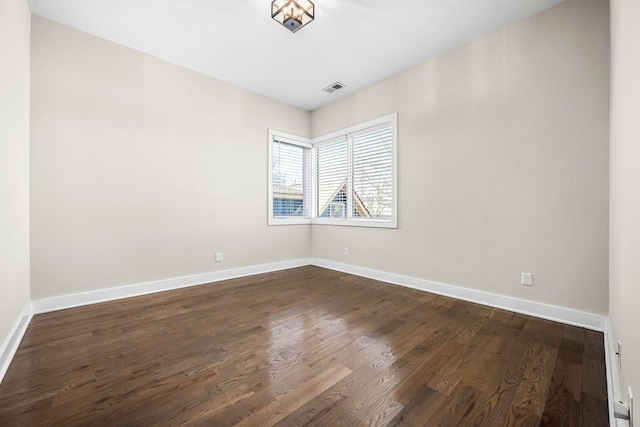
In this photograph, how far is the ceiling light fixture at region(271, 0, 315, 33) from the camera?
2291 mm

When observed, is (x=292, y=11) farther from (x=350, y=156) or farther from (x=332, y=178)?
(x=332, y=178)

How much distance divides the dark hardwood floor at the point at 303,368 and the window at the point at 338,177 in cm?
172

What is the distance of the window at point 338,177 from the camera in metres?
3.82

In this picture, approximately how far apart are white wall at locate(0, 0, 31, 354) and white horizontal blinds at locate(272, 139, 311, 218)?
2810mm

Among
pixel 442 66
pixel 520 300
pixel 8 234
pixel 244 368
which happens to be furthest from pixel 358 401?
pixel 442 66

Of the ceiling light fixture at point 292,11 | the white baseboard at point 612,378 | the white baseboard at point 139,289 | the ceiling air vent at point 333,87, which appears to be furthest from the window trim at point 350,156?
the white baseboard at point 612,378

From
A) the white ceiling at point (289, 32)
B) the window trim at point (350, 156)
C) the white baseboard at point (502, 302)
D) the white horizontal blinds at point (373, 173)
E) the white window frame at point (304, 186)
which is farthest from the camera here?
the white window frame at point (304, 186)

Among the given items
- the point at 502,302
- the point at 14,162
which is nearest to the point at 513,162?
the point at 502,302

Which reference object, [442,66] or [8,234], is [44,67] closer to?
[8,234]

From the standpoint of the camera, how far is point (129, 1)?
93.4 inches

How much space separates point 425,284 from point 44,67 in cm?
461

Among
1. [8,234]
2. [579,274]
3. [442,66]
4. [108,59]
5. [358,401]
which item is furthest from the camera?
[442,66]

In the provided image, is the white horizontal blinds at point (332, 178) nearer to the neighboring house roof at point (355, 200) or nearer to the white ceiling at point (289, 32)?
the neighboring house roof at point (355, 200)

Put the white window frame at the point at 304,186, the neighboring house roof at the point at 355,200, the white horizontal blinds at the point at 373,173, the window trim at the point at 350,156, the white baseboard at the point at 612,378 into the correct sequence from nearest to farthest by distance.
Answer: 1. the white baseboard at the point at 612,378
2. the window trim at the point at 350,156
3. the white horizontal blinds at the point at 373,173
4. the neighboring house roof at the point at 355,200
5. the white window frame at the point at 304,186
